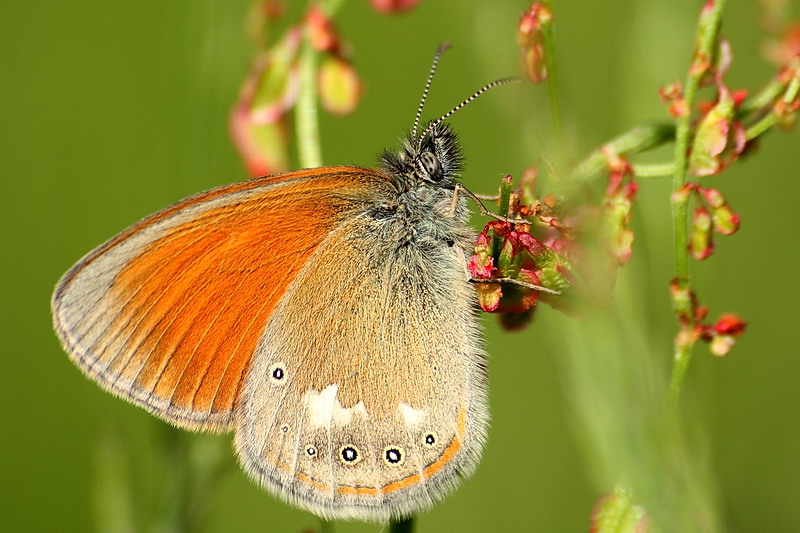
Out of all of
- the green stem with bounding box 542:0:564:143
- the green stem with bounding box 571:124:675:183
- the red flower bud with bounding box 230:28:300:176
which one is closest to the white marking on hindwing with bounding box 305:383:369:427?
the red flower bud with bounding box 230:28:300:176

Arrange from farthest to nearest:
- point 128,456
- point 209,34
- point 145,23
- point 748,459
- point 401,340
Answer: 1. point 145,23
2. point 748,459
3. point 401,340
4. point 209,34
5. point 128,456

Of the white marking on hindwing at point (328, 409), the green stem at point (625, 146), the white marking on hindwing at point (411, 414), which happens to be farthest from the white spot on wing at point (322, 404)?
the green stem at point (625, 146)

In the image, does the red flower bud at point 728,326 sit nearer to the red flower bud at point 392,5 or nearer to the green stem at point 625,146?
the green stem at point 625,146

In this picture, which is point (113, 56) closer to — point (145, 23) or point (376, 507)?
point (145, 23)

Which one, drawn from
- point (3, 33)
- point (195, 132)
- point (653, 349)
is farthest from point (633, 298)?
point (3, 33)

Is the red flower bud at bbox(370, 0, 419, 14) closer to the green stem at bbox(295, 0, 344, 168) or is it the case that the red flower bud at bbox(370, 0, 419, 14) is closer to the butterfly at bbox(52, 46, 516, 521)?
the green stem at bbox(295, 0, 344, 168)

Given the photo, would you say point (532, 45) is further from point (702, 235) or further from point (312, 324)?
point (312, 324)
